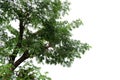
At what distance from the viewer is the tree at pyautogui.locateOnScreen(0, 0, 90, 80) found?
81.1 ft

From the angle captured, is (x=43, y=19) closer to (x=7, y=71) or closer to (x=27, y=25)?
(x=27, y=25)

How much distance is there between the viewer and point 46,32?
25828mm

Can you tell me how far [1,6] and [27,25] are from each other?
2351 mm

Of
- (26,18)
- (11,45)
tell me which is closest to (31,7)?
(26,18)

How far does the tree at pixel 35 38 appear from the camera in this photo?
81.1 feet

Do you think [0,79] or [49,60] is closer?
[0,79]

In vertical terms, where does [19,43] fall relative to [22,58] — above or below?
above

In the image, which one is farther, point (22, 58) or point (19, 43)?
point (19, 43)

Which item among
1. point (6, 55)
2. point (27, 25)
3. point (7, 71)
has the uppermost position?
point (27, 25)

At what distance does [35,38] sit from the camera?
2611cm

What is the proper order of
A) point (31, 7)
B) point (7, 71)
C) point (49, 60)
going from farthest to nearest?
1. point (49, 60)
2. point (31, 7)
3. point (7, 71)

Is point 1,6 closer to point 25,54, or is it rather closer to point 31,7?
point 31,7

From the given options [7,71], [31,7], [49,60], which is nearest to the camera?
[7,71]

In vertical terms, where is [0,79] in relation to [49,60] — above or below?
below
